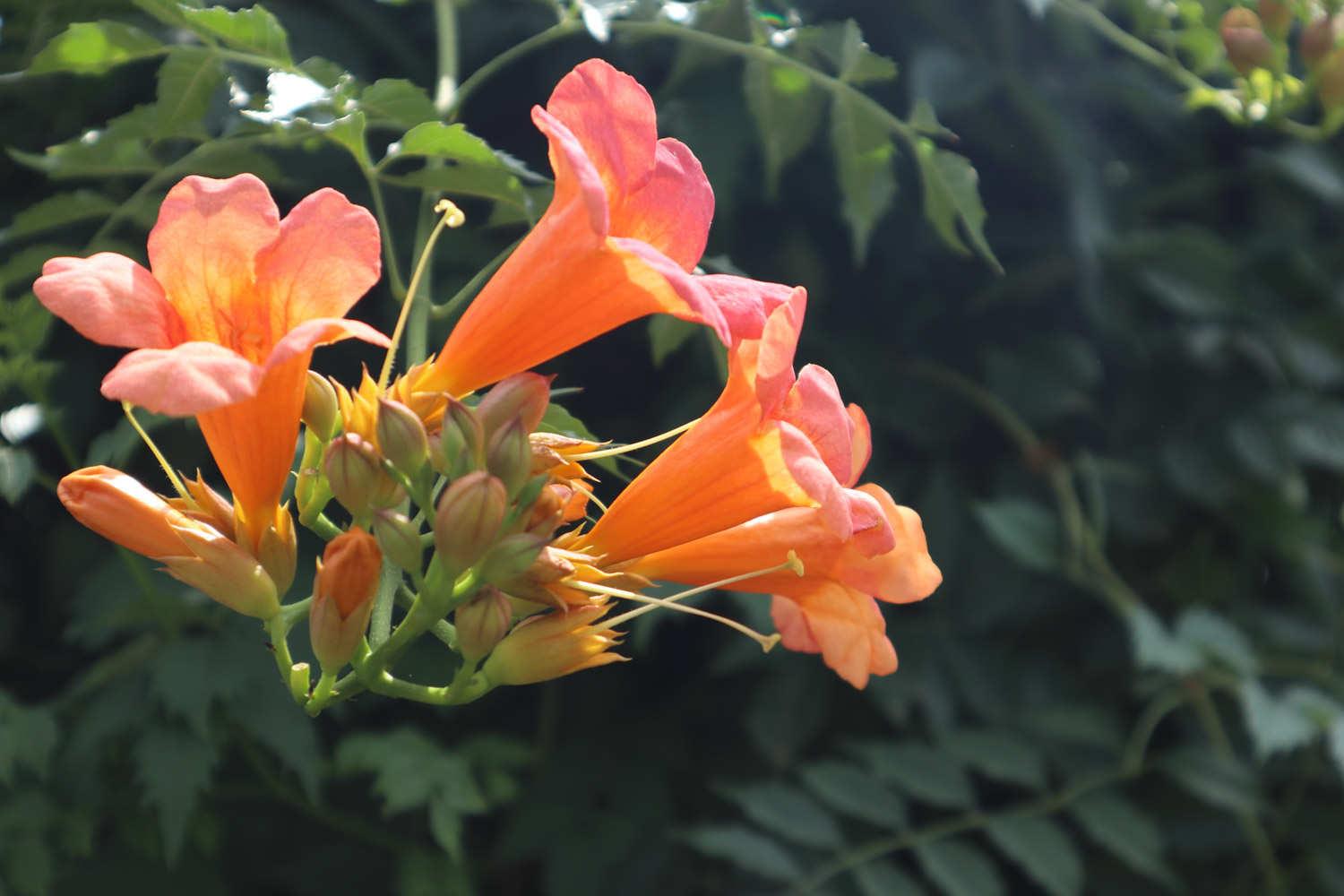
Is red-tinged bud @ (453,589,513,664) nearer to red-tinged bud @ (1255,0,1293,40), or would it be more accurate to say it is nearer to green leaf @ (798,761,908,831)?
green leaf @ (798,761,908,831)

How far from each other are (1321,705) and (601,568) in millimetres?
2076

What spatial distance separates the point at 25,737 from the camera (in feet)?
7.07

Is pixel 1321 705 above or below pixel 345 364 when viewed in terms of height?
below

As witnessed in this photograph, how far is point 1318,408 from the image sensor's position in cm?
332

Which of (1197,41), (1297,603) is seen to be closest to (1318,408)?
(1297,603)

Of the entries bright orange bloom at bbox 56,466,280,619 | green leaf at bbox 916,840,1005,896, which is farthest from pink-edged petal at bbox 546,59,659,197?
green leaf at bbox 916,840,1005,896

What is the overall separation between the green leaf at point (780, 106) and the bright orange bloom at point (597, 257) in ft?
2.70

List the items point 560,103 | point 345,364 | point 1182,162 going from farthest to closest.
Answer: point 1182,162, point 345,364, point 560,103

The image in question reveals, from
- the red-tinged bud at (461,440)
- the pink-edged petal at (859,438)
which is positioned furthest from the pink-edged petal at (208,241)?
the pink-edged petal at (859,438)

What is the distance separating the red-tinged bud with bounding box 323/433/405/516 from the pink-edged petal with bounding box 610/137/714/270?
1.18ft

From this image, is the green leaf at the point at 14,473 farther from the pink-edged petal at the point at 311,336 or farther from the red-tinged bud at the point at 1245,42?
the red-tinged bud at the point at 1245,42

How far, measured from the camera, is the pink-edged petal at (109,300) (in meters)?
1.12

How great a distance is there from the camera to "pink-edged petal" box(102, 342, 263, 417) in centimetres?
101

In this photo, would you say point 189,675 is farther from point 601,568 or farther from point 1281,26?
point 1281,26
